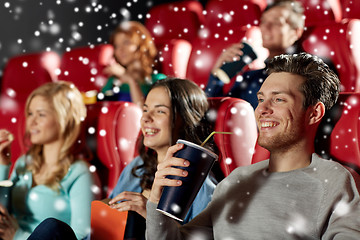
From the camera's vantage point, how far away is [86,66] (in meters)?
1.89

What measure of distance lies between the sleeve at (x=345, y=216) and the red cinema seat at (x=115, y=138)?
2.26 feet

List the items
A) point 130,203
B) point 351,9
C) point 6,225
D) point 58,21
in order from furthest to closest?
point 58,21, point 351,9, point 6,225, point 130,203

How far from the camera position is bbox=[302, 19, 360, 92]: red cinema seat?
1.12 metres

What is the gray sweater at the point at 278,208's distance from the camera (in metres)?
0.59

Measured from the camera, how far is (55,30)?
6.74ft

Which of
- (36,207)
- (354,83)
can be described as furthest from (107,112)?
(354,83)

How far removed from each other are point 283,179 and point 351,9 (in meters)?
1.02

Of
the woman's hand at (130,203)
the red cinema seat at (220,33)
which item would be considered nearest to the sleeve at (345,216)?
the woman's hand at (130,203)

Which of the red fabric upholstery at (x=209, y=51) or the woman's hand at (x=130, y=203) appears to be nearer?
the woman's hand at (x=130, y=203)

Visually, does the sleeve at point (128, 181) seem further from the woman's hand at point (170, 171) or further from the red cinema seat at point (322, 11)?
the red cinema seat at point (322, 11)

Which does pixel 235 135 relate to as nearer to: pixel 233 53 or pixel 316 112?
pixel 233 53

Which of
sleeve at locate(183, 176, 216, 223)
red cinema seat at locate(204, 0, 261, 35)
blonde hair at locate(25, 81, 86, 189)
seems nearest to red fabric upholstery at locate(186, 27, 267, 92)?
red cinema seat at locate(204, 0, 261, 35)

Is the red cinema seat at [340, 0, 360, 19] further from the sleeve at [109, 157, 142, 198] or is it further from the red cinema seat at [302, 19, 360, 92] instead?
the sleeve at [109, 157, 142, 198]
